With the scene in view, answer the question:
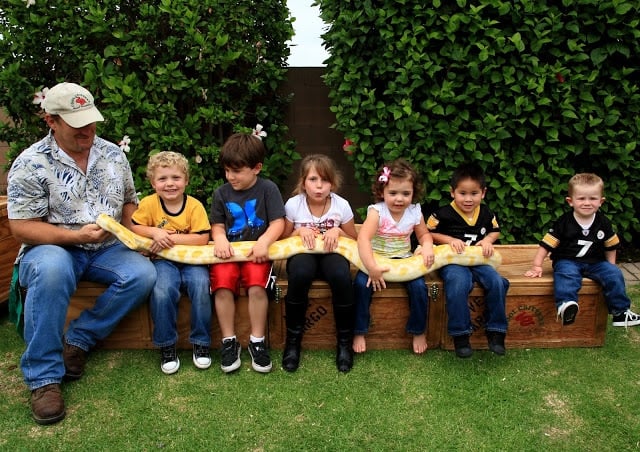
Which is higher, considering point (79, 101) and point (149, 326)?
point (79, 101)

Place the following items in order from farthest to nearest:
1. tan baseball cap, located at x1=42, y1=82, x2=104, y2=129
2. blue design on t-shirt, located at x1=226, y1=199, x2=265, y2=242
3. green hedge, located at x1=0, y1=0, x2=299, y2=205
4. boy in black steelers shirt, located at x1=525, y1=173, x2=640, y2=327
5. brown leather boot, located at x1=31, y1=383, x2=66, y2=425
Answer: green hedge, located at x1=0, y1=0, x2=299, y2=205, blue design on t-shirt, located at x1=226, y1=199, x2=265, y2=242, boy in black steelers shirt, located at x1=525, y1=173, x2=640, y2=327, tan baseball cap, located at x1=42, y1=82, x2=104, y2=129, brown leather boot, located at x1=31, y1=383, x2=66, y2=425

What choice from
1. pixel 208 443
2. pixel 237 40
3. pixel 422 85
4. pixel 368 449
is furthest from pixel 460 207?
pixel 237 40

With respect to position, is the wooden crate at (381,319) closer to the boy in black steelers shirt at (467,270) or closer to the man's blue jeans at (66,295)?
the boy in black steelers shirt at (467,270)

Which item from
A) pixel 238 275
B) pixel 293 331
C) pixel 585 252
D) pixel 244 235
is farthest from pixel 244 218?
pixel 585 252

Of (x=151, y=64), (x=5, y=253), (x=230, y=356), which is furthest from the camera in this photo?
(x=151, y=64)

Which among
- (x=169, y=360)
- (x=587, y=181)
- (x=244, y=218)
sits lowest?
(x=169, y=360)

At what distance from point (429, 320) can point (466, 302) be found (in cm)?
30

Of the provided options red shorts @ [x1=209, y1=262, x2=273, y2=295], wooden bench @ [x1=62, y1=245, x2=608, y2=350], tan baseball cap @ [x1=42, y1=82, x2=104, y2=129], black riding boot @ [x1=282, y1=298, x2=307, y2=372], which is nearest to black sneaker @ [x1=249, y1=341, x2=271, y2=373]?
black riding boot @ [x1=282, y1=298, x2=307, y2=372]

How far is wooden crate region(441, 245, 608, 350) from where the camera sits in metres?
3.17

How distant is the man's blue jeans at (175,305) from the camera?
2967 millimetres

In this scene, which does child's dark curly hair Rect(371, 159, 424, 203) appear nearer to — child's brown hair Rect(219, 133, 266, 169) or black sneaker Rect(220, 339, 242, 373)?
child's brown hair Rect(219, 133, 266, 169)

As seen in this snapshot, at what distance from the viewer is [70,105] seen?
277cm

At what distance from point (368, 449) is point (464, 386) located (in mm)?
781

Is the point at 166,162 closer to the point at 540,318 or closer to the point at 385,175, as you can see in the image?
the point at 385,175
